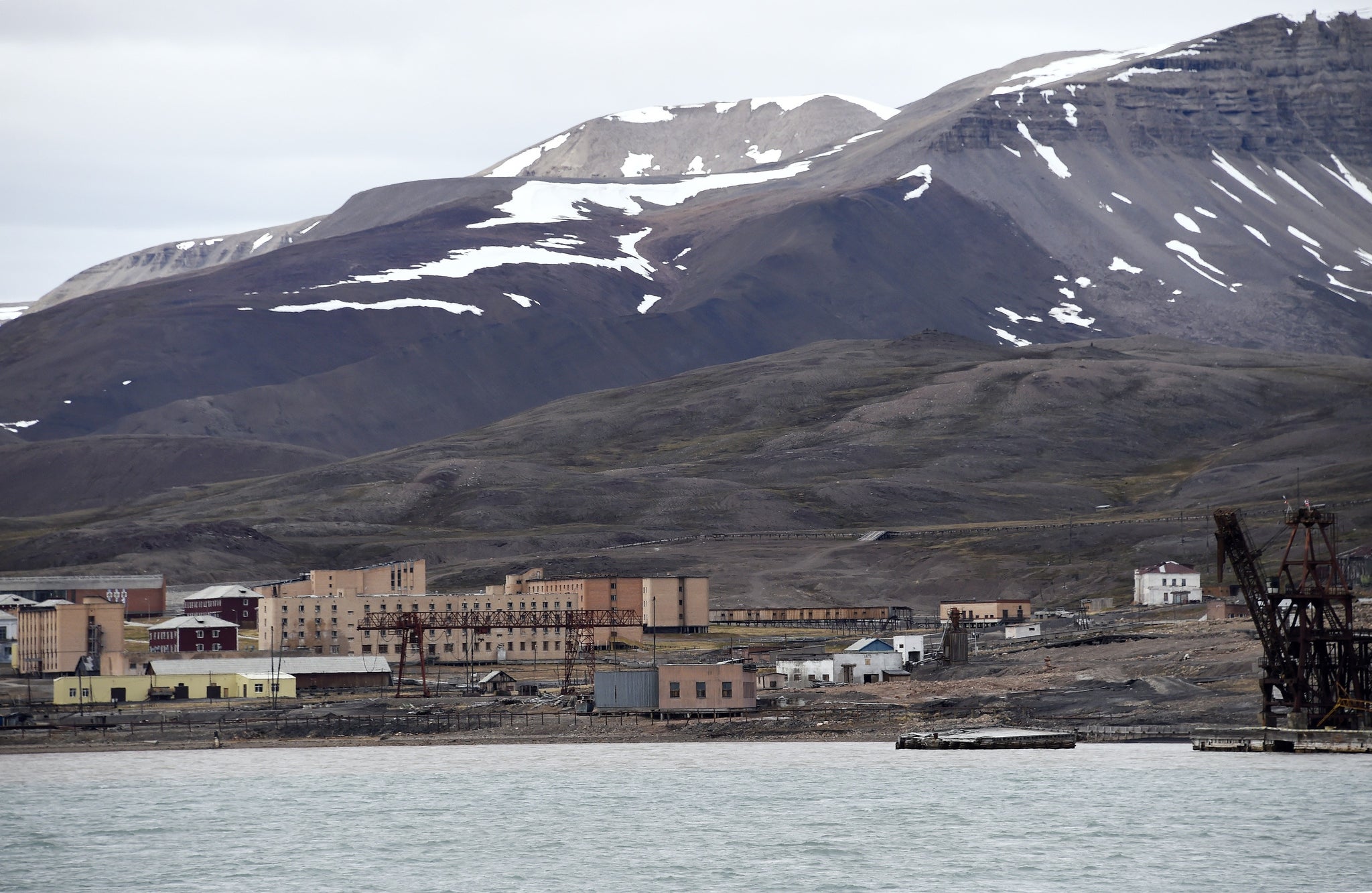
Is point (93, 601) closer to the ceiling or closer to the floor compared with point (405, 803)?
closer to the ceiling

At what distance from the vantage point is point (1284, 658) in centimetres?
8025

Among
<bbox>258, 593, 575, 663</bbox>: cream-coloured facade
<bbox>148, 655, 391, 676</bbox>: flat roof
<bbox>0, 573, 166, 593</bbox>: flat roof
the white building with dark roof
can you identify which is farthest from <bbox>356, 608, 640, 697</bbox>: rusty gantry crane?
<bbox>0, 573, 166, 593</bbox>: flat roof

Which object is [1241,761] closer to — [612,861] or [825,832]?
[825,832]

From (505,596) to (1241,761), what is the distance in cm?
7787

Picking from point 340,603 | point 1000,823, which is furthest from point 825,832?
point 340,603

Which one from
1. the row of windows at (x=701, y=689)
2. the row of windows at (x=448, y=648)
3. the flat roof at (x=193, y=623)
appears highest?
the flat roof at (x=193, y=623)

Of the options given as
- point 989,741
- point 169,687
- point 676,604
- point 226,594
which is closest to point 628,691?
point 989,741

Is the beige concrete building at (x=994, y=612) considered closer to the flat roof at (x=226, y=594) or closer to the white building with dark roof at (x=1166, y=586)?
the white building with dark roof at (x=1166, y=586)

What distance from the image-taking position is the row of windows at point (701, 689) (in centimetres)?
9862

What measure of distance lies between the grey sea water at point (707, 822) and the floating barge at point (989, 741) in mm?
833

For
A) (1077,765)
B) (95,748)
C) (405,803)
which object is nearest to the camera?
(405,803)

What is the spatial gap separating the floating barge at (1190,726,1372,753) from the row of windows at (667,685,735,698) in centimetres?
2432

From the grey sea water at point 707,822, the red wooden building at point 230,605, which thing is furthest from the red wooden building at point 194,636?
the grey sea water at point 707,822

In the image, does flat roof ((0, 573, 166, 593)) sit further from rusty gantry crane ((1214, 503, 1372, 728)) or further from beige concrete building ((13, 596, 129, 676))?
rusty gantry crane ((1214, 503, 1372, 728))
